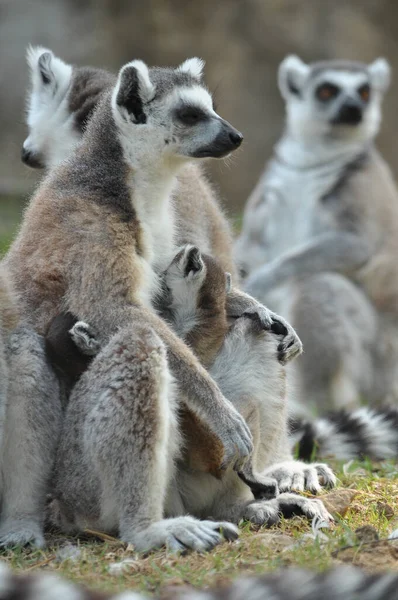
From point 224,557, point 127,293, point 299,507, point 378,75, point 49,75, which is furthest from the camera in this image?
point 378,75

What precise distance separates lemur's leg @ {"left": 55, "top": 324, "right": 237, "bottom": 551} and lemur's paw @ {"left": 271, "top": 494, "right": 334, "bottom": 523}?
53 cm

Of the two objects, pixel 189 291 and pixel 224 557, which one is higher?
pixel 189 291

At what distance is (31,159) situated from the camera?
7.70 meters

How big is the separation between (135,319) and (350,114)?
7965mm

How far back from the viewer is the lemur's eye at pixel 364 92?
12453 mm

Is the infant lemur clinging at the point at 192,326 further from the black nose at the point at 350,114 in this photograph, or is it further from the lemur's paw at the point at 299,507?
the black nose at the point at 350,114

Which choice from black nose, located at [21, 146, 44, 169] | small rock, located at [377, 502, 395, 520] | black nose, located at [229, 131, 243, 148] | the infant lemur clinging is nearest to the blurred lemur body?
black nose, located at [21, 146, 44, 169]

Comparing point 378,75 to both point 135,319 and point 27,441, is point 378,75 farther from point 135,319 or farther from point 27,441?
point 27,441

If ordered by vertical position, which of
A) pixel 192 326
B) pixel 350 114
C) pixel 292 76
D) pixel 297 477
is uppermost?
pixel 292 76

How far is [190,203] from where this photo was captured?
6910 millimetres

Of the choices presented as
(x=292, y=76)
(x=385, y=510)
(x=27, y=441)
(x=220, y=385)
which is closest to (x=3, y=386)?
(x=27, y=441)

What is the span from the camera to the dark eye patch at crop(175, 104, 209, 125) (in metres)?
5.64

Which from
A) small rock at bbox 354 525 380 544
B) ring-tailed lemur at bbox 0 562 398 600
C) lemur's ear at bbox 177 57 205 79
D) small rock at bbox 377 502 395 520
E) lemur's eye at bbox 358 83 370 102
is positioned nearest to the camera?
ring-tailed lemur at bbox 0 562 398 600

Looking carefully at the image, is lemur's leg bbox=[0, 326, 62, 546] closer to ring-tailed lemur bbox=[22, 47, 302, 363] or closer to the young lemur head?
the young lemur head
